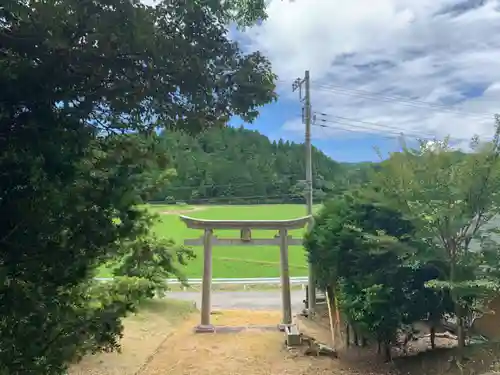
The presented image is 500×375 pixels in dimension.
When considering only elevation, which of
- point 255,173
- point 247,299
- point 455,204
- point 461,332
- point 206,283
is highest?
point 255,173

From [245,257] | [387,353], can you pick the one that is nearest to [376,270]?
[387,353]

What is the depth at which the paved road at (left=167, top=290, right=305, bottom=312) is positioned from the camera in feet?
31.7

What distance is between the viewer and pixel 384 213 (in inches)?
193

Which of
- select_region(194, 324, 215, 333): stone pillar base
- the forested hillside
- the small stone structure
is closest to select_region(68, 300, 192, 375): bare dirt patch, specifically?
select_region(194, 324, 215, 333): stone pillar base

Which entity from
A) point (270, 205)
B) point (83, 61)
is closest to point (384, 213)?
point (83, 61)

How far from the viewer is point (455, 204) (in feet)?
13.3

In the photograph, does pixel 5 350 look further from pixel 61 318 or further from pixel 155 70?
pixel 155 70

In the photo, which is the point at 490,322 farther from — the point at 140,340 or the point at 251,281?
the point at 251,281

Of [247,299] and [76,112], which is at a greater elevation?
[76,112]

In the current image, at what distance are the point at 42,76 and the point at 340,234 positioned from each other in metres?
3.96

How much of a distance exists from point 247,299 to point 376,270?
19.8 ft

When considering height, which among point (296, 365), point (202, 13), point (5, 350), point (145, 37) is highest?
point (202, 13)

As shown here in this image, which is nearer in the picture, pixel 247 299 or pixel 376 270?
pixel 376 270

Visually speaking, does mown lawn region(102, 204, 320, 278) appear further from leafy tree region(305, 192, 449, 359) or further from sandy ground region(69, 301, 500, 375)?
leafy tree region(305, 192, 449, 359)
